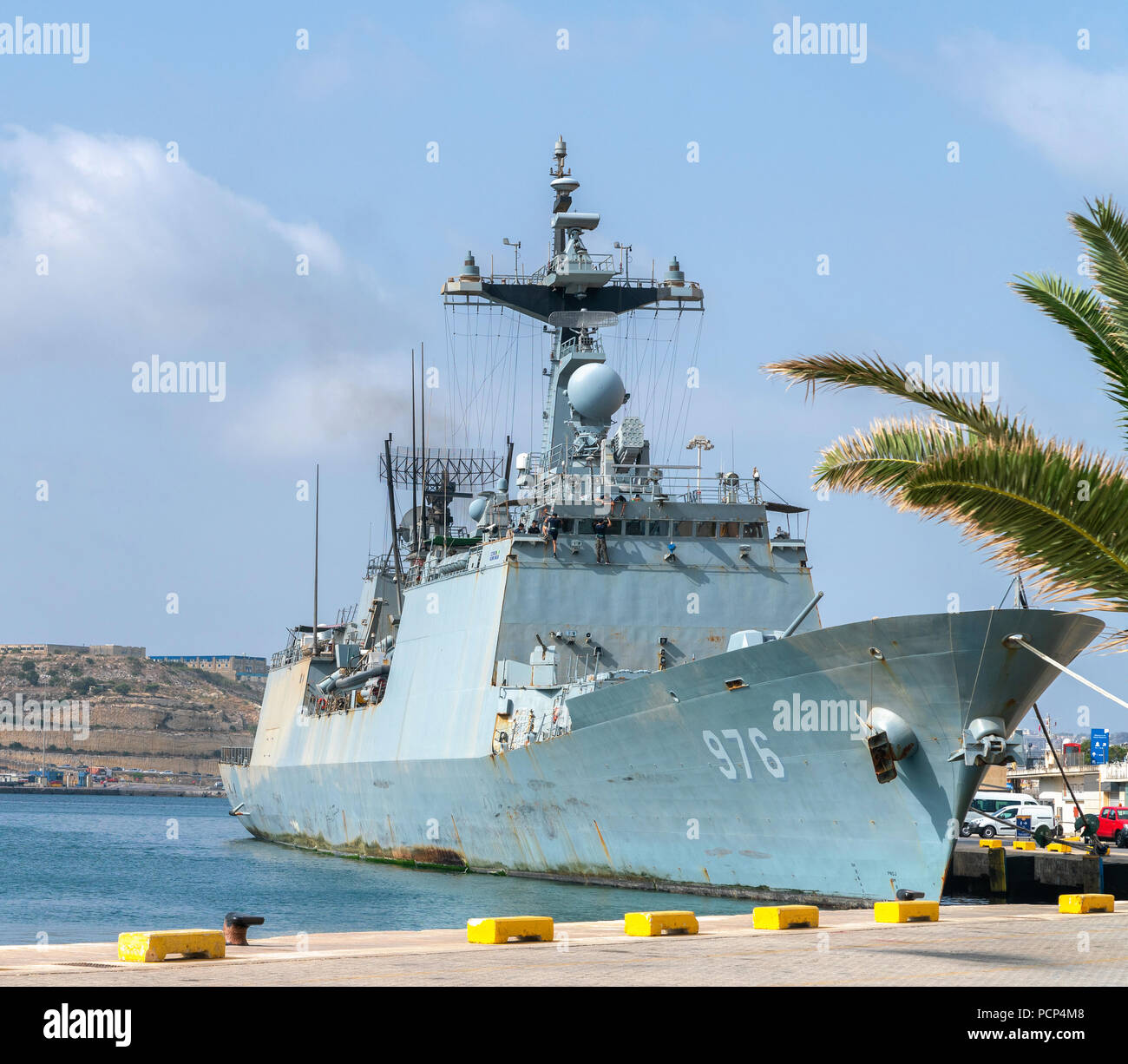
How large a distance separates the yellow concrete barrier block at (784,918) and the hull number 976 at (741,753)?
4.39 m

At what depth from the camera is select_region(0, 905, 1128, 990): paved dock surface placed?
8.43 metres

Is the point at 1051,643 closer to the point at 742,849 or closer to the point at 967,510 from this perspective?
the point at 742,849

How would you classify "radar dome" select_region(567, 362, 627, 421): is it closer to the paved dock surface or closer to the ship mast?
the ship mast

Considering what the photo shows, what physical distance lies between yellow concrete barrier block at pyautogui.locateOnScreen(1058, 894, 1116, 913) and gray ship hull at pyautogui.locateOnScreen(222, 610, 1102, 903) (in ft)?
4.45

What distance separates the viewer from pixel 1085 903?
14.7m

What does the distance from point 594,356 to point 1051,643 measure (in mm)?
12874

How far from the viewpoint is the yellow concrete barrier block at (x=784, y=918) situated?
40.2 ft

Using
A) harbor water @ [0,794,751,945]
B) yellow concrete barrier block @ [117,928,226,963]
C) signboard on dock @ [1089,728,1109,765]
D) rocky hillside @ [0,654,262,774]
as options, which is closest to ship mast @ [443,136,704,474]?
harbor water @ [0,794,751,945]

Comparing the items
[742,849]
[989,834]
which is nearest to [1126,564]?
[742,849]

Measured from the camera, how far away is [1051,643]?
50.7ft

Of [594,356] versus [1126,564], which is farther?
[594,356]
